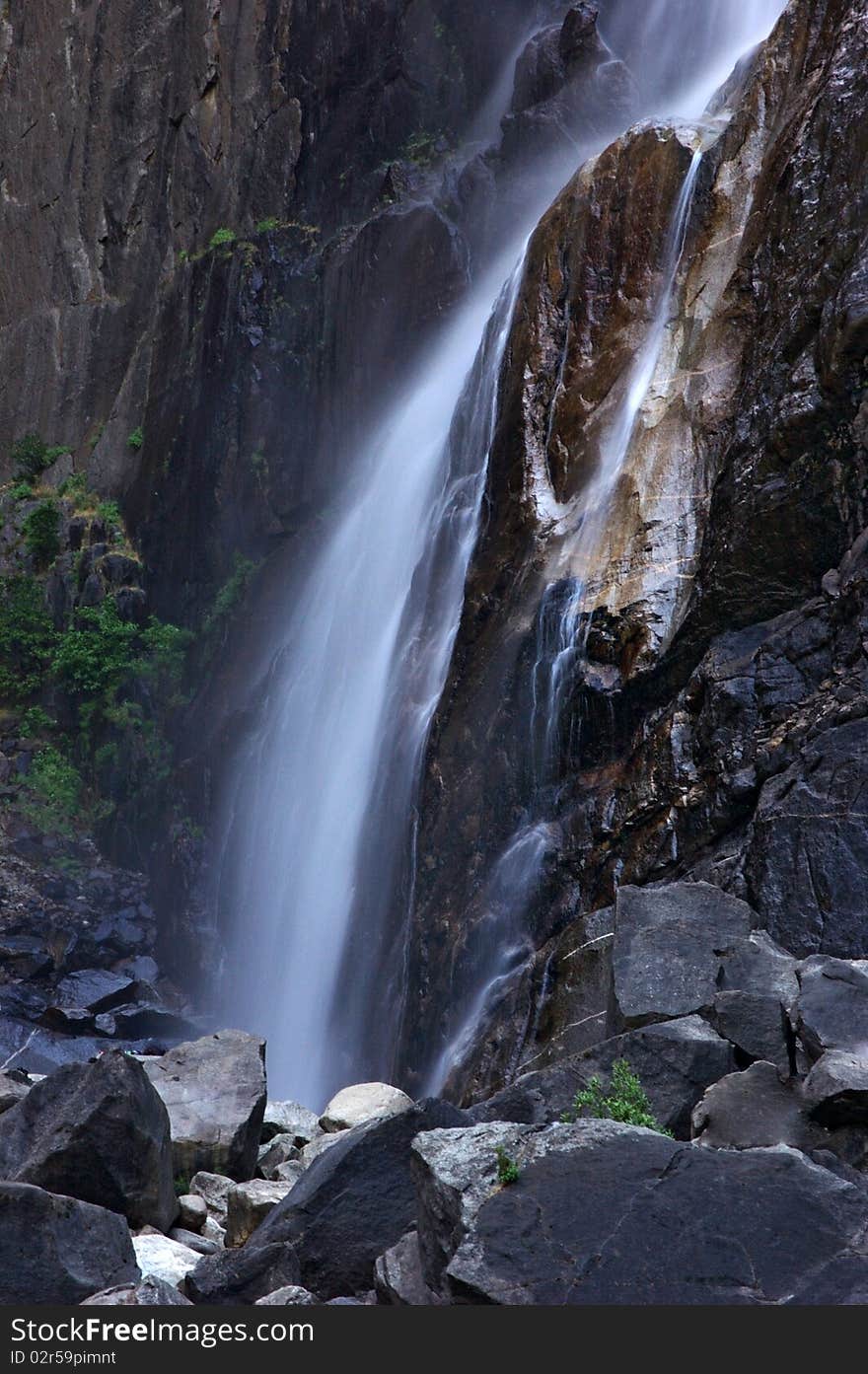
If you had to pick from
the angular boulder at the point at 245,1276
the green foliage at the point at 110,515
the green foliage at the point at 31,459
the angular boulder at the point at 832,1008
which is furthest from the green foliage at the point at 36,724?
the angular boulder at the point at 245,1276

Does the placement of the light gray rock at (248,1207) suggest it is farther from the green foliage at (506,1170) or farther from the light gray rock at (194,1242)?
the green foliage at (506,1170)

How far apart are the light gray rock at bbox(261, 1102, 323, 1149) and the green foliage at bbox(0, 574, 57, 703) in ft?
57.5

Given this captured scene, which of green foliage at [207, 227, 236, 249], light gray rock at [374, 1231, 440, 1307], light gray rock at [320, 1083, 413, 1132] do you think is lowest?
light gray rock at [320, 1083, 413, 1132]

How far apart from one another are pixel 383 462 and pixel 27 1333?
18.1 metres

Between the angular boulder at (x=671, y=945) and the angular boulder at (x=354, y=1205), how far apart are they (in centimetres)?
148

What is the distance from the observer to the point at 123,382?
29719 millimetres

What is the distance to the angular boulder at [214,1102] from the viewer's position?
880 cm

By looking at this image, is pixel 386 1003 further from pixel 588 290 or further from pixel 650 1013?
pixel 588 290

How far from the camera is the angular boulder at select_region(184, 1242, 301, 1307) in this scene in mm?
5379

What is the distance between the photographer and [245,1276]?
17.9 ft

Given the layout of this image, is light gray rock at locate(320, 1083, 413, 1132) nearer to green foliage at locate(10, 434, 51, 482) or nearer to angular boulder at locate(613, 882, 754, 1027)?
angular boulder at locate(613, 882, 754, 1027)

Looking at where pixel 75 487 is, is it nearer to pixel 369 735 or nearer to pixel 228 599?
pixel 228 599

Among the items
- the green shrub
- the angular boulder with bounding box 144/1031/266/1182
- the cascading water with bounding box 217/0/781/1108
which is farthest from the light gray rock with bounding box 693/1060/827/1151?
the green shrub

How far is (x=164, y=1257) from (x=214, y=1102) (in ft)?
8.81
